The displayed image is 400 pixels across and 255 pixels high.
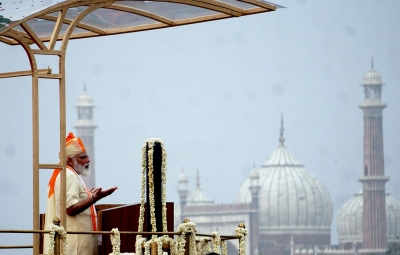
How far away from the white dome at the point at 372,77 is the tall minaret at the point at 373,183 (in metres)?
2.92

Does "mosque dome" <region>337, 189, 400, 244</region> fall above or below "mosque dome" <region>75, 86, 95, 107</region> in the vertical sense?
below

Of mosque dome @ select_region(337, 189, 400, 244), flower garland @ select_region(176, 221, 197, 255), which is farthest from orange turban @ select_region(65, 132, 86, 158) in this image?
mosque dome @ select_region(337, 189, 400, 244)

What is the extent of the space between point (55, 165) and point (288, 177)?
10019 centimetres

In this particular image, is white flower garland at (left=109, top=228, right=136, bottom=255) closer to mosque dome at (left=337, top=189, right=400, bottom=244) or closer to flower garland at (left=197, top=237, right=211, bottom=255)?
flower garland at (left=197, top=237, right=211, bottom=255)

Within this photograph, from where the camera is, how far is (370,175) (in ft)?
334

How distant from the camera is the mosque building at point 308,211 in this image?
102562 millimetres

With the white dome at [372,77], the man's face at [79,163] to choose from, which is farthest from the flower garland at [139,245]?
the white dome at [372,77]

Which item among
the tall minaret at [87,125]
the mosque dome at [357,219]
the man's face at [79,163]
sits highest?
the tall minaret at [87,125]

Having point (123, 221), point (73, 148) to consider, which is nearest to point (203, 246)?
point (123, 221)

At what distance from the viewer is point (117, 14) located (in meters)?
8.98

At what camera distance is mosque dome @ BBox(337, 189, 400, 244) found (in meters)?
106

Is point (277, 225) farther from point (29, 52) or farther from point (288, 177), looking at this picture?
point (29, 52)

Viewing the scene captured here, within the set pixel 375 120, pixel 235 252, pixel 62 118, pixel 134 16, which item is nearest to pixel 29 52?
pixel 62 118

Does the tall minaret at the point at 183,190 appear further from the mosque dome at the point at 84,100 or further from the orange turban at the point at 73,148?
the orange turban at the point at 73,148
